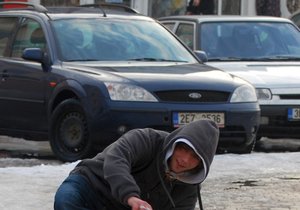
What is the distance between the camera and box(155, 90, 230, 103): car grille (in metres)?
8.32

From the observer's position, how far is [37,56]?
889 centimetres

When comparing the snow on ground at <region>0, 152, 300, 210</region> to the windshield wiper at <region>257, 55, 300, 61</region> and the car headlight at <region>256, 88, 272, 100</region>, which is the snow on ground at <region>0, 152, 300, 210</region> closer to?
the car headlight at <region>256, 88, 272, 100</region>

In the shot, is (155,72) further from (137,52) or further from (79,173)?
(79,173)

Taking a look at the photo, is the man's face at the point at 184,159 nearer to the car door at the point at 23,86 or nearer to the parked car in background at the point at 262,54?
the car door at the point at 23,86

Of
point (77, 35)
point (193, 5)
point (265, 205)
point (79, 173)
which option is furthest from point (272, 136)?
point (193, 5)

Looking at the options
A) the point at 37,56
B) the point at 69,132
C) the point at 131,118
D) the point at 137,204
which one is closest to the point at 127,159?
the point at 137,204

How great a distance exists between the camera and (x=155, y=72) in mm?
8672

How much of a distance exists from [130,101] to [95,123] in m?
0.37

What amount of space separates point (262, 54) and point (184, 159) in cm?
758

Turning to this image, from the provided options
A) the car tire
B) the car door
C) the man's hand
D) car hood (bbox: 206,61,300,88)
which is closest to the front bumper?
the car tire

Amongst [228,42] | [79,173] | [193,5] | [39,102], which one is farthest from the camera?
[193,5]

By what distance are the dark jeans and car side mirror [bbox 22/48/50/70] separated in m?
4.78

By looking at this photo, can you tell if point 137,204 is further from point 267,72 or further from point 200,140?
point 267,72

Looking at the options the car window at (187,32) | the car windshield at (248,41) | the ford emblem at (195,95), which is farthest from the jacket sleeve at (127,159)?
the car window at (187,32)
